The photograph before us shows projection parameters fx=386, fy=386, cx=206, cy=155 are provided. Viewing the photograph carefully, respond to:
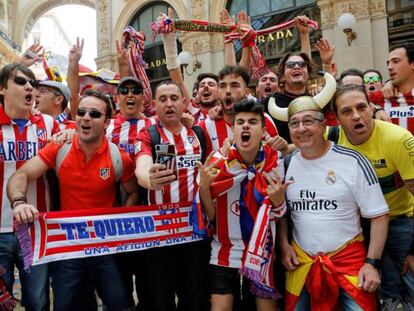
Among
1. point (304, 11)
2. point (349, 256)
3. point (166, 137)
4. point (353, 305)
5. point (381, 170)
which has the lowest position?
point (353, 305)

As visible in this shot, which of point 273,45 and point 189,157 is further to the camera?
point 273,45

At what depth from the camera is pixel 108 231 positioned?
3367 mm

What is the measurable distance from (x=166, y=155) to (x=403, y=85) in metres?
2.66

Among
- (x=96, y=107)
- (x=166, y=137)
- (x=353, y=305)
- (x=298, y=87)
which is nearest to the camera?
(x=353, y=305)

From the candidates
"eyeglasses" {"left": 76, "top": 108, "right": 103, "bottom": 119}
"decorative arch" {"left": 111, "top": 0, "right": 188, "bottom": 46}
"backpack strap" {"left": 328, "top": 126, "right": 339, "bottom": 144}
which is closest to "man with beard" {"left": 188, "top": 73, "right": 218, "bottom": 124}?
"eyeglasses" {"left": 76, "top": 108, "right": 103, "bottom": 119}

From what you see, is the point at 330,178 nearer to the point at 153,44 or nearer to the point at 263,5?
the point at 263,5

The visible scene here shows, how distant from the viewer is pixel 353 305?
2.88 metres

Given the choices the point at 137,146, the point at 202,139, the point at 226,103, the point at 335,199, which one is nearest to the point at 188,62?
the point at 226,103

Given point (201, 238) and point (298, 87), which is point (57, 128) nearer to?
point (201, 238)

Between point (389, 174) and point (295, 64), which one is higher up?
point (295, 64)

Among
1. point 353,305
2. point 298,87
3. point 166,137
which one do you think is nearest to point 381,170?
point 353,305

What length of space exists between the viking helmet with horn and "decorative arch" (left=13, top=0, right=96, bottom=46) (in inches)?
897

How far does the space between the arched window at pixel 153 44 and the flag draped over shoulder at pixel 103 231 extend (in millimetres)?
14179

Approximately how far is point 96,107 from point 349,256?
8.11 feet
